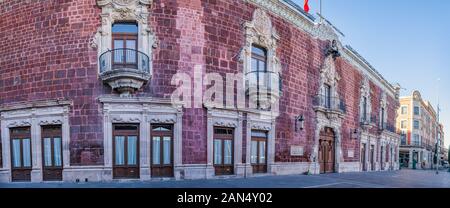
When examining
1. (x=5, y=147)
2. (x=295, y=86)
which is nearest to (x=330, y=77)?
(x=295, y=86)

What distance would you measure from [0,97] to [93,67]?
2.54 m

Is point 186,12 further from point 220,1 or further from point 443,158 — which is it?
point 443,158

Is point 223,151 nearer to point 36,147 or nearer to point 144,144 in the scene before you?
point 144,144

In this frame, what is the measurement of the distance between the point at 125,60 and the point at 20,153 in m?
3.22

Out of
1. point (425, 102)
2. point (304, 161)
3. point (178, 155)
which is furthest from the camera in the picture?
point (304, 161)

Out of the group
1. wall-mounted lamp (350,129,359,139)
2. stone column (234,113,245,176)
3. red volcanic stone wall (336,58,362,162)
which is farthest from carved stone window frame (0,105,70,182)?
wall-mounted lamp (350,129,359,139)

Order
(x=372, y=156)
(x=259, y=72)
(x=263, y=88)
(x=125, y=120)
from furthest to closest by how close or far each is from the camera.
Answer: (x=372, y=156), (x=259, y=72), (x=263, y=88), (x=125, y=120)

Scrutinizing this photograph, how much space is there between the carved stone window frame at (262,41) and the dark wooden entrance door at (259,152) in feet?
3.44

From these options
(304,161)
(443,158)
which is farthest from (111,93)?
(304,161)

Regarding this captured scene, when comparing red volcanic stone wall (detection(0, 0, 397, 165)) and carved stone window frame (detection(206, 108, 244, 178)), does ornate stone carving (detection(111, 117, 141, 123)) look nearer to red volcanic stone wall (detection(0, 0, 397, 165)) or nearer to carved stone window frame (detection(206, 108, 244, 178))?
red volcanic stone wall (detection(0, 0, 397, 165))

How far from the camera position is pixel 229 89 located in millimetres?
6441

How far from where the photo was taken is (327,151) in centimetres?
1024

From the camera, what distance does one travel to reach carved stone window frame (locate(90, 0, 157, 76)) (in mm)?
5707

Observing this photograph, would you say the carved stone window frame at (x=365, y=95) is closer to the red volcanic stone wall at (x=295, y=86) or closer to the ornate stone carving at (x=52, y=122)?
the red volcanic stone wall at (x=295, y=86)
